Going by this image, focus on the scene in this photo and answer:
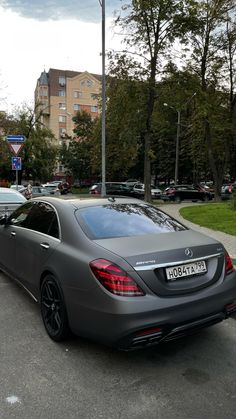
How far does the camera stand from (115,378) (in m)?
3.26

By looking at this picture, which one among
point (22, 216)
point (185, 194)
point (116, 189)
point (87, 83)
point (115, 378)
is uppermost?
point (87, 83)

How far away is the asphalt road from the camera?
2.80 m

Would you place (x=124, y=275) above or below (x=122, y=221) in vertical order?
below

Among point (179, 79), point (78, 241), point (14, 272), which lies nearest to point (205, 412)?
point (78, 241)

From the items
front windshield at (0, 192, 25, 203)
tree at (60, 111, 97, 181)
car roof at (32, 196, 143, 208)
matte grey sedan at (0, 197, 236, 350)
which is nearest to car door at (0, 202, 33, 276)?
car roof at (32, 196, 143, 208)

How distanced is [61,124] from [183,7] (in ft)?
206

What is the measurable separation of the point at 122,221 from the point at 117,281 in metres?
1.09

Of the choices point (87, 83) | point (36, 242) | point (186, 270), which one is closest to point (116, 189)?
point (36, 242)

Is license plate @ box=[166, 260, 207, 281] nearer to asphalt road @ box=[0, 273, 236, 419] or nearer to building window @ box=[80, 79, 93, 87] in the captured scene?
asphalt road @ box=[0, 273, 236, 419]

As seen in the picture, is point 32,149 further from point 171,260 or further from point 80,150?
point 171,260

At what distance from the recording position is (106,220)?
417 cm

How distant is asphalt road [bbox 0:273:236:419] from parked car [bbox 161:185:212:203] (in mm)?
26615

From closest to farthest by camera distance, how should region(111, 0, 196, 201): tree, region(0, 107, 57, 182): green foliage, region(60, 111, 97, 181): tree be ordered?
1. region(111, 0, 196, 201): tree
2. region(0, 107, 57, 182): green foliage
3. region(60, 111, 97, 181): tree

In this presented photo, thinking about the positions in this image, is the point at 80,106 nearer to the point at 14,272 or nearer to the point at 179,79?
the point at 179,79
